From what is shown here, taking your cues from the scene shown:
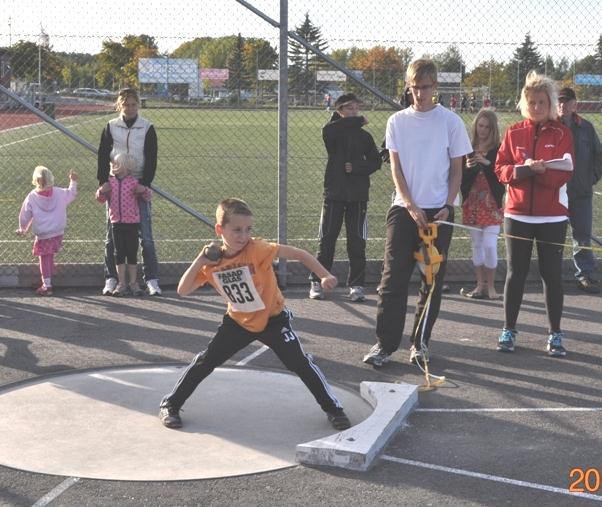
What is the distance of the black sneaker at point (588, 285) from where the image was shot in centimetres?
999

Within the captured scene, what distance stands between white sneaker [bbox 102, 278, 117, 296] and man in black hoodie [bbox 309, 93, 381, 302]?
6.31 ft

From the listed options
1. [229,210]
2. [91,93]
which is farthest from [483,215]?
[91,93]

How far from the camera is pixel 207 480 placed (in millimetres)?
4984

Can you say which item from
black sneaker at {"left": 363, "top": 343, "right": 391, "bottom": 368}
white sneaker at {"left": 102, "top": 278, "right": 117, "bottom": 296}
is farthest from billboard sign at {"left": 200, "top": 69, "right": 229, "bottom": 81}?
black sneaker at {"left": 363, "top": 343, "right": 391, "bottom": 368}

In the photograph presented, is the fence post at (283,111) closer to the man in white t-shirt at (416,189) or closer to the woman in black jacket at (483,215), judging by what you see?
the woman in black jacket at (483,215)

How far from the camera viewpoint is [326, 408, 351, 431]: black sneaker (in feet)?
18.8

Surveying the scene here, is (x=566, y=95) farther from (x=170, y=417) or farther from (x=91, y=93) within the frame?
(x=91, y=93)

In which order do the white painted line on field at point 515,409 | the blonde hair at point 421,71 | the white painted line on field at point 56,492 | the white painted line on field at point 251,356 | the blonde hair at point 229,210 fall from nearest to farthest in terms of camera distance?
the white painted line on field at point 56,492 < the blonde hair at point 229,210 < the white painted line on field at point 515,409 < the blonde hair at point 421,71 < the white painted line on field at point 251,356

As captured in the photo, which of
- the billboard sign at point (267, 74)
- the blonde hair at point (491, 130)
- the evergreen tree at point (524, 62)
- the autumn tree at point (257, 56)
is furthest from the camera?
the evergreen tree at point (524, 62)

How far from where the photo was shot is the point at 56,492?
4836 millimetres

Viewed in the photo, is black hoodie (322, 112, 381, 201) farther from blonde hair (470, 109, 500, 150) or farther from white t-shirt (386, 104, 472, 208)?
white t-shirt (386, 104, 472, 208)

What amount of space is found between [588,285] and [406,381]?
387cm

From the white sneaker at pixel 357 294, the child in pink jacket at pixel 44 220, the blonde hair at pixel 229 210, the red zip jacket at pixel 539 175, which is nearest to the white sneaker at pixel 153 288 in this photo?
the child in pink jacket at pixel 44 220

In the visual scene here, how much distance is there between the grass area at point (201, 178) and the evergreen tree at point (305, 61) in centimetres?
91
